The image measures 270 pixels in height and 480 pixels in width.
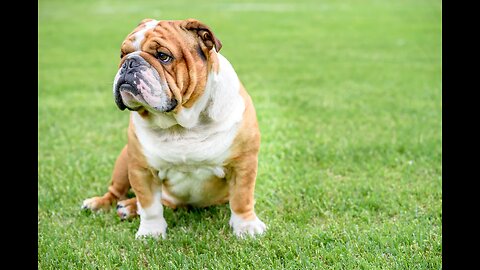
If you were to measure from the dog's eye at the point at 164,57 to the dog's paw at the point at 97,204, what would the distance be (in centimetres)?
147

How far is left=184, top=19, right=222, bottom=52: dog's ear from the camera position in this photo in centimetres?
331

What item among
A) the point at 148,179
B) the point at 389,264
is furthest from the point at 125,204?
the point at 389,264

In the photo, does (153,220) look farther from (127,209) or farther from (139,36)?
(139,36)

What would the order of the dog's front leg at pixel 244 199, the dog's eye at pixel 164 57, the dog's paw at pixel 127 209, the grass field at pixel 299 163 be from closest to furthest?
the dog's eye at pixel 164 57 → the grass field at pixel 299 163 → the dog's front leg at pixel 244 199 → the dog's paw at pixel 127 209

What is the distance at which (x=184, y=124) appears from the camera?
349 cm

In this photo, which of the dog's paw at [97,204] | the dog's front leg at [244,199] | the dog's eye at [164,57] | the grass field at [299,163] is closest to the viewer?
the dog's eye at [164,57]

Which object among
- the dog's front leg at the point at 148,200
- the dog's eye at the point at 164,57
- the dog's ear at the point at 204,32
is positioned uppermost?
the dog's ear at the point at 204,32

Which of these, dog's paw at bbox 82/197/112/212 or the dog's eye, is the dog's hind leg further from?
the dog's eye

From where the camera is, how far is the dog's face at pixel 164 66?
10.3 ft

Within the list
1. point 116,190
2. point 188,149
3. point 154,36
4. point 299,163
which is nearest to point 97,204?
point 116,190

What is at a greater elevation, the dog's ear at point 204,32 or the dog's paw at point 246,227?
the dog's ear at point 204,32

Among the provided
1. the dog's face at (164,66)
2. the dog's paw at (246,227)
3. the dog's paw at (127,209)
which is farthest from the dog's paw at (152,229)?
the dog's face at (164,66)

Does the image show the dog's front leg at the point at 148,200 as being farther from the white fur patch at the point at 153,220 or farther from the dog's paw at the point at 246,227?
the dog's paw at the point at 246,227

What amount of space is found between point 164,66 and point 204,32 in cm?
31
